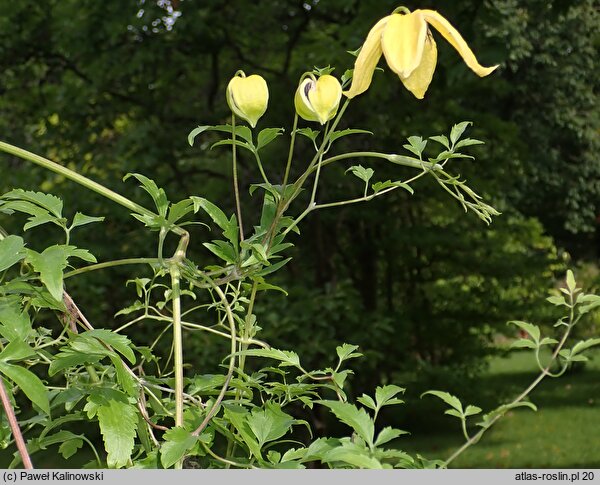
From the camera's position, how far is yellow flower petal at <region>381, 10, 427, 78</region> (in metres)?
0.72

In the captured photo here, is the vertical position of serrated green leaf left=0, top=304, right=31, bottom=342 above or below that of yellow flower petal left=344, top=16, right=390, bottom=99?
below

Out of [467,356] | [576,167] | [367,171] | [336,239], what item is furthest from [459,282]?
[367,171]

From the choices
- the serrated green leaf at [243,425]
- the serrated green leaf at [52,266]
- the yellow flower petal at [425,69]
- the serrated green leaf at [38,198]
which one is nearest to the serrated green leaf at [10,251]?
the serrated green leaf at [52,266]

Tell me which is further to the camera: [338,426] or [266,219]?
[338,426]

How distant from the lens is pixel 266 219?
89 centimetres

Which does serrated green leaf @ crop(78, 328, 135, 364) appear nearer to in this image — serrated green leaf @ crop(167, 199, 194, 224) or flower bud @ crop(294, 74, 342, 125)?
serrated green leaf @ crop(167, 199, 194, 224)

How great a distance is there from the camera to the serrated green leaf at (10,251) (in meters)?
0.70

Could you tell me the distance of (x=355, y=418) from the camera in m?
0.74

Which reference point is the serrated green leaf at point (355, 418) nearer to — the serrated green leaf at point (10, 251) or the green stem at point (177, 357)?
the green stem at point (177, 357)

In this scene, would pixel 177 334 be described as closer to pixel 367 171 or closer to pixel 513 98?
pixel 367 171

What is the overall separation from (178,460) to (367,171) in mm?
382

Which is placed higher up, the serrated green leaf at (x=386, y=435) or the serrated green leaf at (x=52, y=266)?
the serrated green leaf at (x=52, y=266)

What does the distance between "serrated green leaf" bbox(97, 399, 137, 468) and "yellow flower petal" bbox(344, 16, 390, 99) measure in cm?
34

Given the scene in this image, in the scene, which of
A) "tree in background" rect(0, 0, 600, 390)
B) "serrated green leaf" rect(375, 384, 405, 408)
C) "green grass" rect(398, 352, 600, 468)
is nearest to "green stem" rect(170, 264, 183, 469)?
"serrated green leaf" rect(375, 384, 405, 408)
